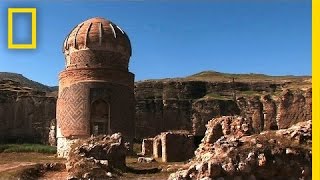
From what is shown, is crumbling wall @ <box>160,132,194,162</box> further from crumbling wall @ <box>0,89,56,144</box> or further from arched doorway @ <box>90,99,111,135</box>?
crumbling wall @ <box>0,89,56,144</box>

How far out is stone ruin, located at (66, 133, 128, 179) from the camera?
559 inches

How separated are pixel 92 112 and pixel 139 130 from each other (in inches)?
969

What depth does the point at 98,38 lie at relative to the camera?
84.6ft

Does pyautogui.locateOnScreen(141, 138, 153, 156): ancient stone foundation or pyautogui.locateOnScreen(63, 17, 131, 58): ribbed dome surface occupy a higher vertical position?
pyautogui.locateOnScreen(63, 17, 131, 58): ribbed dome surface

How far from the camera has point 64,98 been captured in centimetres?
2550

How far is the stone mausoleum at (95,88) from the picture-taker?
25.0m

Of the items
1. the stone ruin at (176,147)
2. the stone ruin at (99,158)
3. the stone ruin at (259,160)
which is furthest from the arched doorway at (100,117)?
the stone ruin at (259,160)

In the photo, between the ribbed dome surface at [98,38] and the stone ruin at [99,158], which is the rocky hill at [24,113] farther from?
the stone ruin at [99,158]

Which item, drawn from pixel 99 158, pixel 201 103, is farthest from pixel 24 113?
pixel 99 158

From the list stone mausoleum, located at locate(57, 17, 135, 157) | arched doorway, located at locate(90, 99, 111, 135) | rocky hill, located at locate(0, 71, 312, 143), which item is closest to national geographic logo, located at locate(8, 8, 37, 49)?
stone mausoleum, located at locate(57, 17, 135, 157)

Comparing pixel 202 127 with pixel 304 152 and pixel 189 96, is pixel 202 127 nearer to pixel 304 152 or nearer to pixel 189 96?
pixel 189 96

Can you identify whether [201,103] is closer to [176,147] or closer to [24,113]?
[24,113]

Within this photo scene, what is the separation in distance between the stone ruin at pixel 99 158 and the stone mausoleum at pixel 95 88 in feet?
21.9

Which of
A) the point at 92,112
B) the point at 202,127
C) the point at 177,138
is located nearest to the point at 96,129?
the point at 92,112
